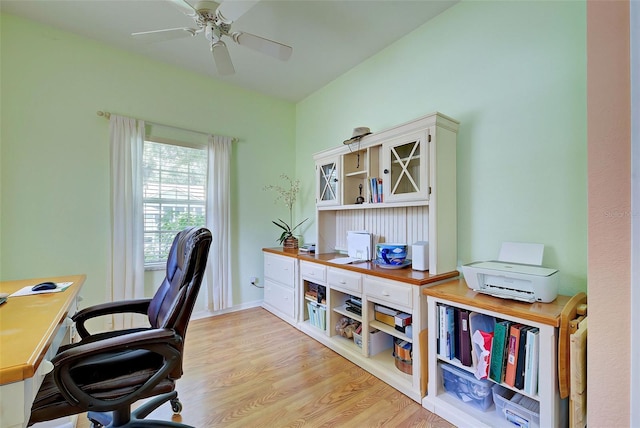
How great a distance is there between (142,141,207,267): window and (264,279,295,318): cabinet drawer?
44.5 inches

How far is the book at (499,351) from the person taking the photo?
1322 mm

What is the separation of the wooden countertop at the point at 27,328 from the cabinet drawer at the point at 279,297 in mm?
1808

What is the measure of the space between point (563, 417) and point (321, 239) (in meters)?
2.14

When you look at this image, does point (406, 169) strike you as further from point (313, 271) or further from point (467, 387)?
point (467, 387)

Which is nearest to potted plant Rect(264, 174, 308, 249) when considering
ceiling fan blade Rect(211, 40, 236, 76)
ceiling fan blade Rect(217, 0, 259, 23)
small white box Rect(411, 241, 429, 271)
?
ceiling fan blade Rect(211, 40, 236, 76)

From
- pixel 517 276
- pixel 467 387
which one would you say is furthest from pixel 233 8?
pixel 467 387

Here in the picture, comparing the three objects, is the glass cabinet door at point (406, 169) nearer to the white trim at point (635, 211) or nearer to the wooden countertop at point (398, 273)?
the wooden countertop at point (398, 273)

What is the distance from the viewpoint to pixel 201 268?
1.25 metres

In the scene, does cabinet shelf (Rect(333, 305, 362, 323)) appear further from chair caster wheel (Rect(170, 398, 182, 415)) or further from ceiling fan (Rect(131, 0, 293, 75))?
ceiling fan (Rect(131, 0, 293, 75))

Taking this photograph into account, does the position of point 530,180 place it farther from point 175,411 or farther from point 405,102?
point 175,411

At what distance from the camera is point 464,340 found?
4.87 feet

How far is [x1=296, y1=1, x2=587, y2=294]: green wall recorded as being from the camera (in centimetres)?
149

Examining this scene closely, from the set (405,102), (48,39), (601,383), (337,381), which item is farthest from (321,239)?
(48,39)

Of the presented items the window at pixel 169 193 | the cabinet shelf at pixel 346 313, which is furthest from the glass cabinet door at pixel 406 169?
the window at pixel 169 193
